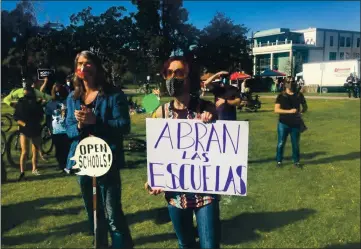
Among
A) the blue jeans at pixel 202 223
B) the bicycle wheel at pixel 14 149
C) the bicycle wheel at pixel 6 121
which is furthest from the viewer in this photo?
the bicycle wheel at pixel 14 149

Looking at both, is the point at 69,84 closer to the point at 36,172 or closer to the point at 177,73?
the point at 177,73

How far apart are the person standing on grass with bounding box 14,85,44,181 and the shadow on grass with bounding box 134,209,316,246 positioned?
5.00 ft

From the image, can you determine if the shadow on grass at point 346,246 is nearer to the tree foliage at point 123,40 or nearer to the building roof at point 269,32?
the tree foliage at point 123,40

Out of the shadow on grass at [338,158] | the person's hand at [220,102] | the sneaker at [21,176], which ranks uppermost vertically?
the person's hand at [220,102]

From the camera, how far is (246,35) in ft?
10.1

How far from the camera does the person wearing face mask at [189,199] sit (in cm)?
240

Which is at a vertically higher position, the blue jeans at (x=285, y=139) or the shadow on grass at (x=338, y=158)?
the blue jeans at (x=285, y=139)

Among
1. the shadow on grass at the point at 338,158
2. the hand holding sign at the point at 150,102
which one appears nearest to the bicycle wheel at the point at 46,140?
the hand holding sign at the point at 150,102

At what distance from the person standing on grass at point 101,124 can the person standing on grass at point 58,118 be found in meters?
0.28

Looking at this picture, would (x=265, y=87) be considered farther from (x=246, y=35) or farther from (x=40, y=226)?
(x=40, y=226)

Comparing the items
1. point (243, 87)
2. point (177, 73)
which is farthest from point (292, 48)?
point (177, 73)

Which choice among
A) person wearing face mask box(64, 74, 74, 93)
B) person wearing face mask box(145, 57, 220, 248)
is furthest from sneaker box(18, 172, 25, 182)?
person wearing face mask box(145, 57, 220, 248)

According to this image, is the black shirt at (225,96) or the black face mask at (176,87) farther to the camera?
the black shirt at (225,96)

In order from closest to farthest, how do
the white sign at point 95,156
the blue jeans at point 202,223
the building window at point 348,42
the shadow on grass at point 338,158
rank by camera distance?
the blue jeans at point 202,223 < the white sign at point 95,156 < the building window at point 348,42 < the shadow on grass at point 338,158
